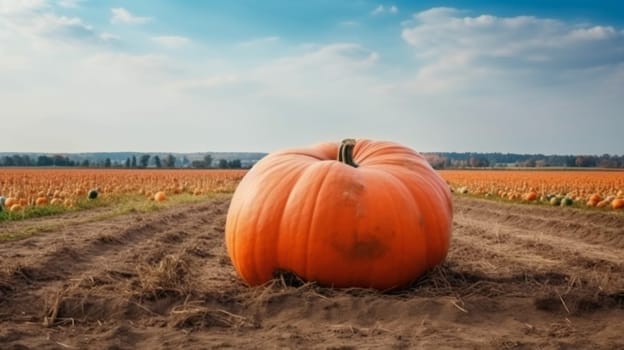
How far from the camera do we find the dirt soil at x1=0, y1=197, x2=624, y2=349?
3924mm

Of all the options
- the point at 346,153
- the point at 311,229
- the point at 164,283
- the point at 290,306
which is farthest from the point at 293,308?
the point at 346,153

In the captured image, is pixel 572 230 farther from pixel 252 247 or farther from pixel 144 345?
pixel 144 345

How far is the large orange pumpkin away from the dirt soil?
18cm

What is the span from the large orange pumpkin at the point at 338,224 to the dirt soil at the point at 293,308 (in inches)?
7.0

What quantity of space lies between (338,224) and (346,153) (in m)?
0.97

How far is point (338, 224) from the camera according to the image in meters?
5.01

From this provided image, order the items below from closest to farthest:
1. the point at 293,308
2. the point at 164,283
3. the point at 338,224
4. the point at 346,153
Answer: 1. the point at 293,308
2. the point at 338,224
3. the point at 164,283
4. the point at 346,153

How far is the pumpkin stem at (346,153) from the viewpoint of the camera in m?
5.74

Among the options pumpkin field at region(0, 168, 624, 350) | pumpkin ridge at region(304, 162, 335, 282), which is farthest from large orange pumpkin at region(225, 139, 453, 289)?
pumpkin field at region(0, 168, 624, 350)

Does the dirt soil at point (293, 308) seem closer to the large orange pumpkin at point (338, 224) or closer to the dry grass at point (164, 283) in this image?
the dry grass at point (164, 283)

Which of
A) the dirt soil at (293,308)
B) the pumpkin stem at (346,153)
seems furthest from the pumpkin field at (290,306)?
the pumpkin stem at (346,153)

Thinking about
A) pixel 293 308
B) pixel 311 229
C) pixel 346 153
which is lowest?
pixel 293 308

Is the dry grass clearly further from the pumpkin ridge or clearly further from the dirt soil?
the pumpkin ridge

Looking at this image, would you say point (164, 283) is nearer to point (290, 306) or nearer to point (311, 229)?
point (290, 306)
